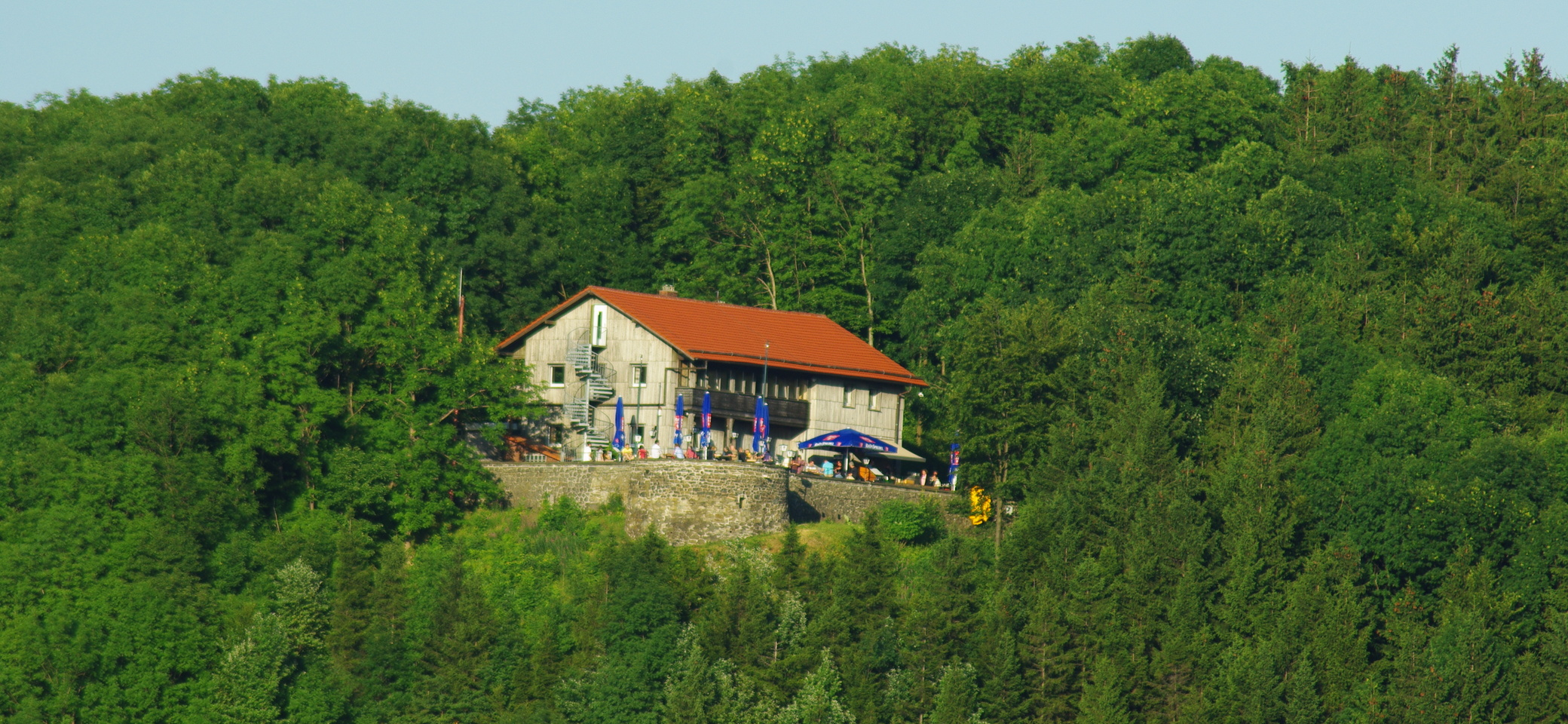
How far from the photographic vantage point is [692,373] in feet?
228

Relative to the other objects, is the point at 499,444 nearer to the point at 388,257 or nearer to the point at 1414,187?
the point at 388,257

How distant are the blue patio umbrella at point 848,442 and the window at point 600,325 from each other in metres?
8.08

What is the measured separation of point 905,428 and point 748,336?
8864mm

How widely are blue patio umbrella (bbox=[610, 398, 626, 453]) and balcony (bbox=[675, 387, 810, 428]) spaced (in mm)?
2099

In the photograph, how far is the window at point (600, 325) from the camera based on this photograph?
71.4 meters

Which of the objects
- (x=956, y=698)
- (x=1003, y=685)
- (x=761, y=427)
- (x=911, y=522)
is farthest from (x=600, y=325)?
(x=956, y=698)

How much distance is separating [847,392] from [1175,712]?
2147cm

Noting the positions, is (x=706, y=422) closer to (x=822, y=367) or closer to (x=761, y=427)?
(x=761, y=427)

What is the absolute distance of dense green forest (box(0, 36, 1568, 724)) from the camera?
5500 cm

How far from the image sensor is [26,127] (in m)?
75.8

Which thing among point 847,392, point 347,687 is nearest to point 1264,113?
point 847,392

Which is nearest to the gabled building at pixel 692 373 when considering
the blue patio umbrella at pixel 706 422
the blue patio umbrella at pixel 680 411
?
the blue patio umbrella at pixel 680 411

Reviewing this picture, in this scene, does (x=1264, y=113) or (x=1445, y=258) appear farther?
(x=1264, y=113)

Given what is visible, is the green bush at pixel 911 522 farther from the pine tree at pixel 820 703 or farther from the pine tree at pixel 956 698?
the pine tree at pixel 820 703
